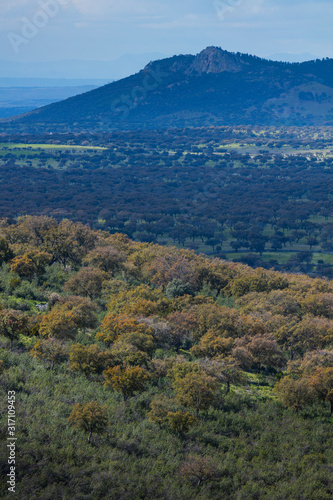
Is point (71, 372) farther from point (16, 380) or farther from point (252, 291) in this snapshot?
point (252, 291)

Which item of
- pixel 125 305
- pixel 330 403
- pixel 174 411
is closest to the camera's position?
pixel 174 411

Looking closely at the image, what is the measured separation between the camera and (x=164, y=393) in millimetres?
32125

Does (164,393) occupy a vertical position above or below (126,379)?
below

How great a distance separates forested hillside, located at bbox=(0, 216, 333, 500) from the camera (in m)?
23.7

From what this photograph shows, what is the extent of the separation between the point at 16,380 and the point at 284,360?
23.2 metres

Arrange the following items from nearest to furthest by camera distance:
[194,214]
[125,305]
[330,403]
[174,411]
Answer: [174,411] < [330,403] < [125,305] < [194,214]

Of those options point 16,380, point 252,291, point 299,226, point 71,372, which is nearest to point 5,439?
point 16,380

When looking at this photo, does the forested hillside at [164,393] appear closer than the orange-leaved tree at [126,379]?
Yes

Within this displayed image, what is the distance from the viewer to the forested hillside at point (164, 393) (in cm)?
2369

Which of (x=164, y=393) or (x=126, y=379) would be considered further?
(x=164, y=393)

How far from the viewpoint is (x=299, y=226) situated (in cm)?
15400

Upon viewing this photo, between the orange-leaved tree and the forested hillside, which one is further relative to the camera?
the orange-leaved tree

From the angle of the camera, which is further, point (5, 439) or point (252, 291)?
point (252, 291)

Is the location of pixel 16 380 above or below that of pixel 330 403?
above
